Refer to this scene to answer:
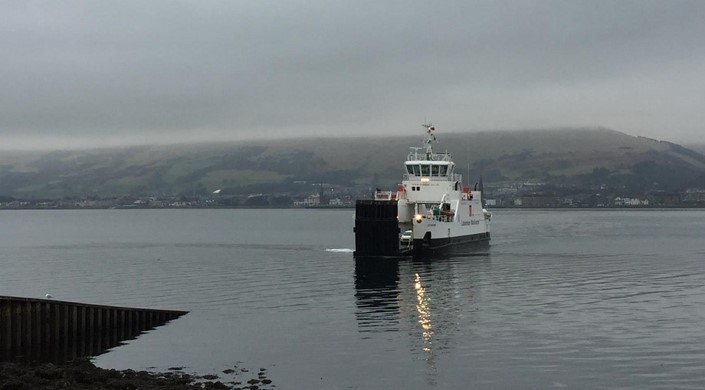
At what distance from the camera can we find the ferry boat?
242 ft

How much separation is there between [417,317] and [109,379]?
19114mm

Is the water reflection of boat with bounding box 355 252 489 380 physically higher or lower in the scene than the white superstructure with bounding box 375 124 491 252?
lower

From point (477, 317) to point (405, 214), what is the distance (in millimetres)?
37758

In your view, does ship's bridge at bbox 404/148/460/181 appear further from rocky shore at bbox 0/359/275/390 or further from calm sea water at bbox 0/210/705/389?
rocky shore at bbox 0/359/275/390

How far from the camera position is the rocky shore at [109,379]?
2442 centimetres

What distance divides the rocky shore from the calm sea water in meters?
1.15

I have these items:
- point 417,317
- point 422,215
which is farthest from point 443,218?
point 417,317

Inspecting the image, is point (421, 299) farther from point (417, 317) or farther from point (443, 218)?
point (443, 218)

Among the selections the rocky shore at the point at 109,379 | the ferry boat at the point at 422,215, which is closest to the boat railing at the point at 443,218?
the ferry boat at the point at 422,215

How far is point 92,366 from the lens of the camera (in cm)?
2809

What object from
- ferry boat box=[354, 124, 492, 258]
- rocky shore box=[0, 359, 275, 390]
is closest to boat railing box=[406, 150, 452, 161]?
ferry boat box=[354, 124, 492, 258]

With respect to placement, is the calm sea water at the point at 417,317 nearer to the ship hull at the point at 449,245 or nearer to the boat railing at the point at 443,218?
the ship hull at the point at 449,245

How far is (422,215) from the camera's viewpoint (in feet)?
255

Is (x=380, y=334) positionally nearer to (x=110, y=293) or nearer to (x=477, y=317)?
(x=477, y=317)
